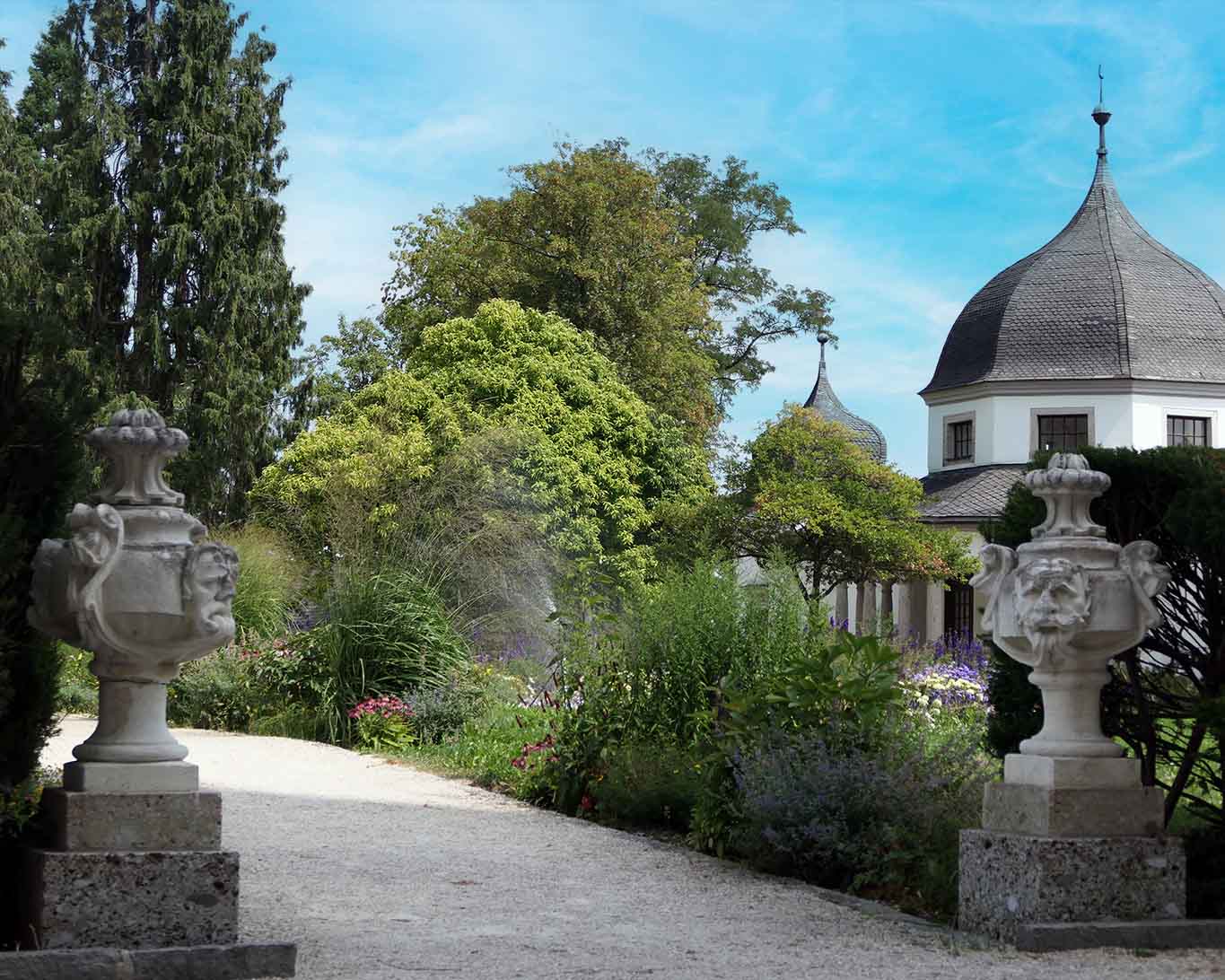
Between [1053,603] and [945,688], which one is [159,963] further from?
[945,688]

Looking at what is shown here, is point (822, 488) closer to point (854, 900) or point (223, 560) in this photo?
point (854, 900)

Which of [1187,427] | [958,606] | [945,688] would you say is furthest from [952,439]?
[945,688]

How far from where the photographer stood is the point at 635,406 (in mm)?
27953

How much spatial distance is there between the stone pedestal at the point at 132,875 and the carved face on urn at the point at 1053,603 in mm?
2694

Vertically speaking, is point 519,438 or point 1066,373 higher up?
point 1066,373

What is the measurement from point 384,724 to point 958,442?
2357 centimetres

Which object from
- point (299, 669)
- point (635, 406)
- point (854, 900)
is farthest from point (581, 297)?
point (854, 900)

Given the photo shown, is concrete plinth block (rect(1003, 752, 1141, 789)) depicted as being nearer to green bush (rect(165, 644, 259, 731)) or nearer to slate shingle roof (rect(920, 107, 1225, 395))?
green bush (rect(165, 644, 259, 731))

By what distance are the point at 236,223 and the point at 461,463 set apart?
10196mm

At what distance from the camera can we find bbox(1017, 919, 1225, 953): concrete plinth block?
16.5ft

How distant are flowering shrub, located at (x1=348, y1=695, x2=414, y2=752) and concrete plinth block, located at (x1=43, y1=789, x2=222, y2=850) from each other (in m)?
7.70

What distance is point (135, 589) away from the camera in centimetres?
447

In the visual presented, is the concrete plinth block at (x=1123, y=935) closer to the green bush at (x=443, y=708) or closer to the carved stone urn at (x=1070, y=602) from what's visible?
the carved stone urn at (x=1070, y=602)

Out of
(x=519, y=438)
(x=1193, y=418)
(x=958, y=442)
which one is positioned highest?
(x=1193, y=418)
